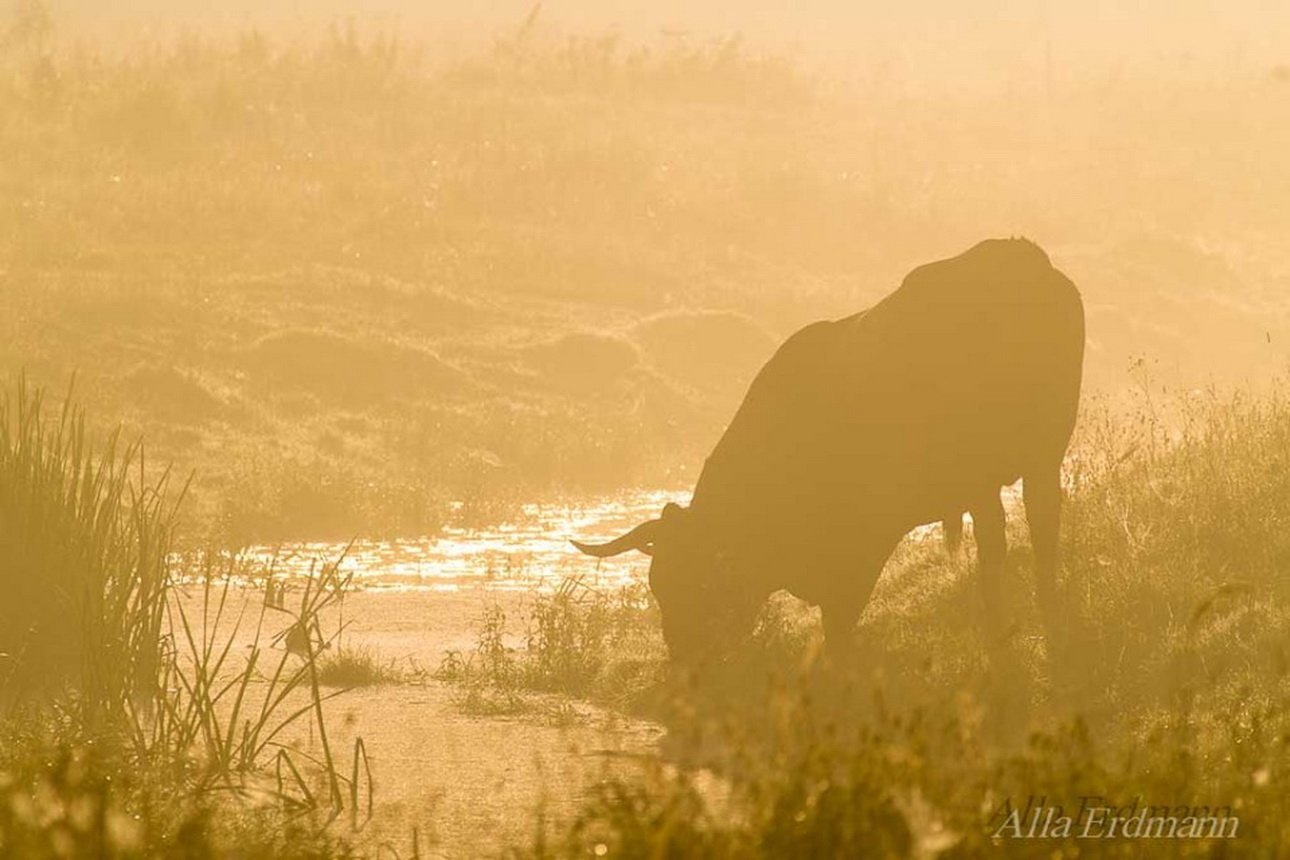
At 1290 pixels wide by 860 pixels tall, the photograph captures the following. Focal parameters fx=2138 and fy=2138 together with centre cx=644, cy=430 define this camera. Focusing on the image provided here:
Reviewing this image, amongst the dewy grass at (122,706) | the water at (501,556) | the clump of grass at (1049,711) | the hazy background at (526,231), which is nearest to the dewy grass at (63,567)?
the dewy grass at (122,706)

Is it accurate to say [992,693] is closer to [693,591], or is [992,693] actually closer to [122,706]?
[693,591]

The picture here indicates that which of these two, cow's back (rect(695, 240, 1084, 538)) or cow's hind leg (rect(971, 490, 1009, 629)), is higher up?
cow's back (rect(695, 240, 1084, 538))

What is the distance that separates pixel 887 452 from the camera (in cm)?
1112

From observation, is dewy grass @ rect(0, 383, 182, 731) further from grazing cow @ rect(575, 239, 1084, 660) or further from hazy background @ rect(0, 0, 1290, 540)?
hazy background @ rect(0, 0, 1290, 540)

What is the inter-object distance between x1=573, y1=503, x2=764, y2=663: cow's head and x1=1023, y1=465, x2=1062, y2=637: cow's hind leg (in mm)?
1558

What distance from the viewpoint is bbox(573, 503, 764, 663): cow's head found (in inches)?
444

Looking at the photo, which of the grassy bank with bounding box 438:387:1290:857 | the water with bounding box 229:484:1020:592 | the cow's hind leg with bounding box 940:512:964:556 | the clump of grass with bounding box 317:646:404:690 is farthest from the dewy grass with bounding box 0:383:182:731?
the water with bounding box 229:484:1020:592

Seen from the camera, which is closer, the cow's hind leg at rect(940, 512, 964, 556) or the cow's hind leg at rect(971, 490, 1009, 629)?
the cow's hind leg at rect(971, 490, 1009, 629)

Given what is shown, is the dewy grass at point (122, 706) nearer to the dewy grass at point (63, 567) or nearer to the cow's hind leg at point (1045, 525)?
Answer: the dewy grass at point (63, 567)

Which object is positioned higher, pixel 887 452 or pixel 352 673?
pixel 887 452

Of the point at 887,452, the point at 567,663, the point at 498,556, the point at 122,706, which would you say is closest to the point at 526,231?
the point at 498,556

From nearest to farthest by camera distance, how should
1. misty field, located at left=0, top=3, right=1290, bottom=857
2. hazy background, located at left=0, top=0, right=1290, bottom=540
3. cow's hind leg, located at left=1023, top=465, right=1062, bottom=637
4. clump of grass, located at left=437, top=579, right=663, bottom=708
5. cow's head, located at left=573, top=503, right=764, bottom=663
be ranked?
misty field, located at left=0, top=3, right=1290, bottom=857 < cow's hind leg, located at left=1023, top=465, right=1062, bottom=637 < cow's head, located at left=573, top=503, right=764, bottom=663 < clump of grass, located at left=437, top=579, right=663, bottom=708 < hazy background, located at left=0, top=0, right=1290, bottom=540

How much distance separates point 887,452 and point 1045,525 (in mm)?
891

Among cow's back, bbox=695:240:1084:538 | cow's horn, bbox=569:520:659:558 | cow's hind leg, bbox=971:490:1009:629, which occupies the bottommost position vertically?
cow's hind leg, bbox=971:490:1009:629
